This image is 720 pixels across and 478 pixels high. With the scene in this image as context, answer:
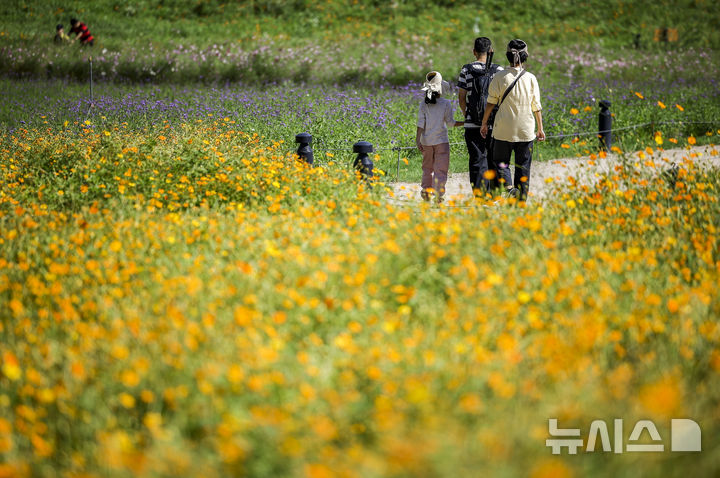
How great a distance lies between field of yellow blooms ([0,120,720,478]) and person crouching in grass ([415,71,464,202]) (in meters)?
1.64

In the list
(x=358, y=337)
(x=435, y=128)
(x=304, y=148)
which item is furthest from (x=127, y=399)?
(x=304, y=148)

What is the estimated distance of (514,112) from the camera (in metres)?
6.71

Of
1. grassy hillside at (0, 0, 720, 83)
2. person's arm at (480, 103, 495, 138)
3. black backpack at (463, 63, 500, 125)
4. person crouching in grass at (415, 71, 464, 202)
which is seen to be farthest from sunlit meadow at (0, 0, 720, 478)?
grassy hillside at (0, 0, 720, 83)

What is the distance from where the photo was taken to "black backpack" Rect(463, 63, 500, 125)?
23.4ft

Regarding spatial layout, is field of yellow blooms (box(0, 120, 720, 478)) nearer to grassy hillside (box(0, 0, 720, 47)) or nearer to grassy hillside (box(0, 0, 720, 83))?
grassy hillside (box(0, 0, 720, 83))

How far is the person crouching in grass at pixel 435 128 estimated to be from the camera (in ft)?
23.5

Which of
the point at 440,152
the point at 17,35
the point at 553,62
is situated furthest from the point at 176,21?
the point at 440,152

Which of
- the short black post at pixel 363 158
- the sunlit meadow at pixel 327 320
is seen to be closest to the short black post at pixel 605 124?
the sunlit meadow at pixel 327 320

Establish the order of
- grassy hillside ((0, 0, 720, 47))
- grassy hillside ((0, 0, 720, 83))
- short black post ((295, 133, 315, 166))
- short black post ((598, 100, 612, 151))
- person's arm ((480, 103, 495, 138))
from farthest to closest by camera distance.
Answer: grassy hillside ((0, 0, 720, 47)) < grassy hillside ((0, 0, 720, 83)) < short black post ((598, 100, 612, 151)) < short black post ((295, 133, 315, 166)) < person's arm ((480, 103, 495, 138))

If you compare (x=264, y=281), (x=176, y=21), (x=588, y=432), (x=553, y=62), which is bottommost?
(x=588, y=432)

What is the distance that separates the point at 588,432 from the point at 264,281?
1.84m

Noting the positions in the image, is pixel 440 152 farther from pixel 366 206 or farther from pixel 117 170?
pixel 117 170

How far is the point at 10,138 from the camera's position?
9359 millimetres

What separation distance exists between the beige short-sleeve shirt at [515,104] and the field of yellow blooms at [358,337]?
3.79 ft
